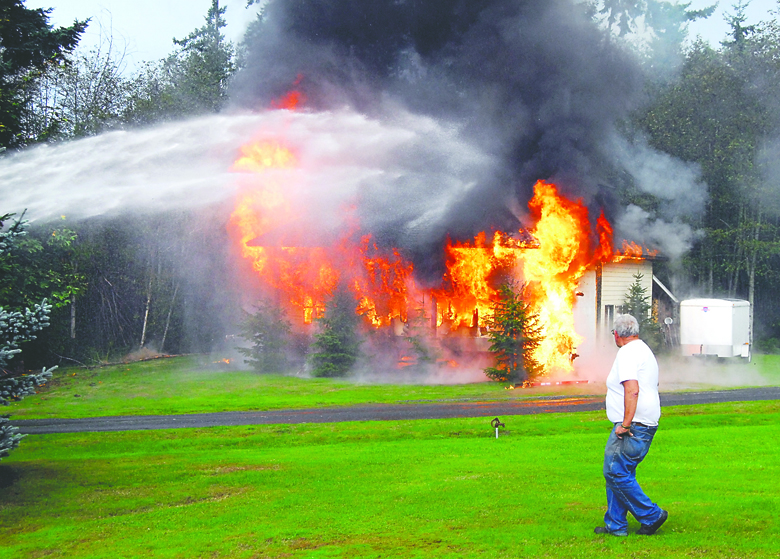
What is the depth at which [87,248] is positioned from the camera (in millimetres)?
32531

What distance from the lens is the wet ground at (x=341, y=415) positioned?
57.1 ft

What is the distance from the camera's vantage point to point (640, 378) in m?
7.19

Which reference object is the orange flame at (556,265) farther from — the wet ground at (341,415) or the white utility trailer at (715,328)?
the white utility trailer at (715,328)

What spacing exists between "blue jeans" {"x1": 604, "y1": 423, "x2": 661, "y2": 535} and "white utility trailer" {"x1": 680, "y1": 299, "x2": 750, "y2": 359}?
90.3ft

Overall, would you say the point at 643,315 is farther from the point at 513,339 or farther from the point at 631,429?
the point at 631,429

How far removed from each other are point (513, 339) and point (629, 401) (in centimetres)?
1867

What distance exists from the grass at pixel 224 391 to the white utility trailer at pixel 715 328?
1170 millimetres

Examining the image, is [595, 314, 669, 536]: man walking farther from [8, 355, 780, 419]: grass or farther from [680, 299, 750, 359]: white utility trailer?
[680, 299, 750, 359]: white utility trailer

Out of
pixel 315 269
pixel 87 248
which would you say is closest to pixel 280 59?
pixel 315 269

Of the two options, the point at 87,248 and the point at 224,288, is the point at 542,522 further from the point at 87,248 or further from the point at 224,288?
Answer: the point at 224,288

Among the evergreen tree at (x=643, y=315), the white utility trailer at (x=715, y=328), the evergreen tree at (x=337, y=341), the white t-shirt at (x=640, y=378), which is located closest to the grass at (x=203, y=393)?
the evergreen tree at (x=337, y=341)

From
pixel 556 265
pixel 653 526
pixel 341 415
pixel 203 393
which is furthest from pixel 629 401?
pixel 556 265

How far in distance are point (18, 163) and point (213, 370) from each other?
36.8ft

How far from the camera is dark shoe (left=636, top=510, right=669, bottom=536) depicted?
7.29m
